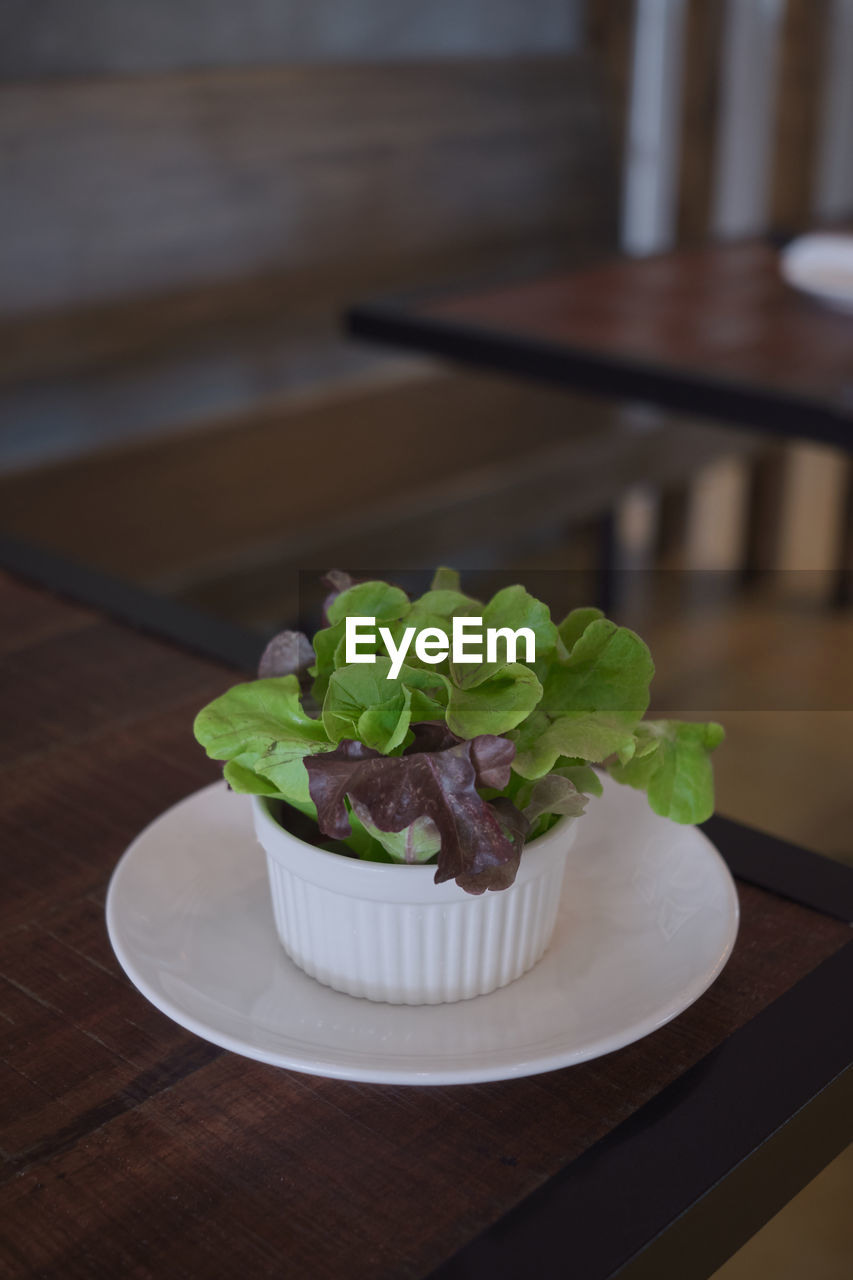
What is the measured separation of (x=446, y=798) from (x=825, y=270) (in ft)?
4.17

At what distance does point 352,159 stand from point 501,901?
1975 mm

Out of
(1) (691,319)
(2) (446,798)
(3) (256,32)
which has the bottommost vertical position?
(1) (691,319)

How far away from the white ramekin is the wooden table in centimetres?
4

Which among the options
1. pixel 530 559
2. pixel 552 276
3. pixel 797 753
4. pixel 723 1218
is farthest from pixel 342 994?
pixel 530 559

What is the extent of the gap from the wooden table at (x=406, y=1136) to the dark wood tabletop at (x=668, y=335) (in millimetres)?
756

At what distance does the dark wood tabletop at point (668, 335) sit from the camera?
4.12 feet

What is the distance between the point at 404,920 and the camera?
469 mm

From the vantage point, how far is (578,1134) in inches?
17.8

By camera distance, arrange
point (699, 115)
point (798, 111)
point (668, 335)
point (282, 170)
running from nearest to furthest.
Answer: point (668, 335) < point (282, 170) < point (699, 115) < point (798, 111)

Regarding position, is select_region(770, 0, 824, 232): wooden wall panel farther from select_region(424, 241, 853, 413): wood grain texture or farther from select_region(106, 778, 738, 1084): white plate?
select_region(106, 778, 738, 1084): white plate

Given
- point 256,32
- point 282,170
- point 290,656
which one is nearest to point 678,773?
point 290,656

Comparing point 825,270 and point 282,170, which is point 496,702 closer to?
point 825,270

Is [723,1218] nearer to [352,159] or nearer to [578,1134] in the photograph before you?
[578,1134]

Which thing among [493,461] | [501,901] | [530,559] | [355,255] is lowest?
[530,559]
